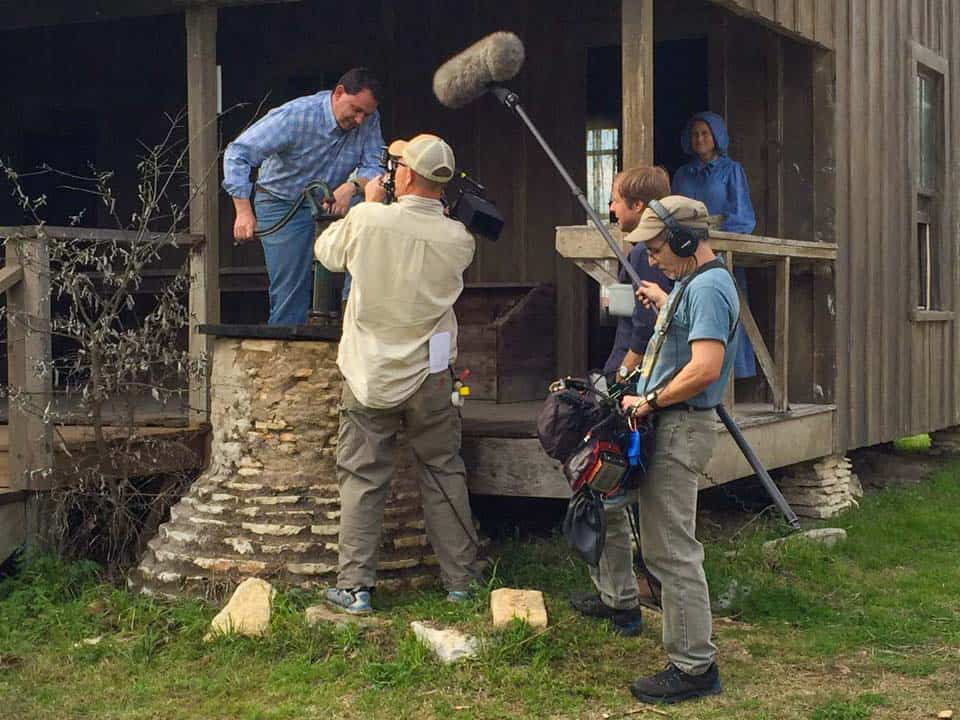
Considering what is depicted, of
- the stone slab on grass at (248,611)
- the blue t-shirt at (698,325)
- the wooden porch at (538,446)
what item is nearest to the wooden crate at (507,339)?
the wooden porch at (538,446)

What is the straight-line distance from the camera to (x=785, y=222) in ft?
31.3

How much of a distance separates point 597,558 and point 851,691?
113 centimetres

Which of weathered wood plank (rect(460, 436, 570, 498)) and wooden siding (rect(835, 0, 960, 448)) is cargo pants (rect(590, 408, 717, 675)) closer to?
weathered wood plank (rect(460, 436, 570, 498))

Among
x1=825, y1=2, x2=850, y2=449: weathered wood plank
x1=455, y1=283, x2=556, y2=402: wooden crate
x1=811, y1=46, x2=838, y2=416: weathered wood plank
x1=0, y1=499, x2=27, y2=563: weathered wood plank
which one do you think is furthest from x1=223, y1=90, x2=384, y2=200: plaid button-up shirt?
x1=825, y1=2, x2=850, y2=449: weathered wood plank

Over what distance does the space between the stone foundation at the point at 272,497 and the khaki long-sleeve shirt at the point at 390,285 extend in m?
0.64

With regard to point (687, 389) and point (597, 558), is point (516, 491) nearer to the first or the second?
point (597, 558)

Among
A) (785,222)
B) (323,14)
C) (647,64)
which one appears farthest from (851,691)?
(323,14)

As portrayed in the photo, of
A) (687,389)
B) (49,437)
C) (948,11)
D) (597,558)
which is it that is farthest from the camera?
(948,11)

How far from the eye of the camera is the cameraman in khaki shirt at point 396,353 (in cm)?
599

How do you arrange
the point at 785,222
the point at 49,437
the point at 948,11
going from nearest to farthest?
1. the point at 49,437
2. the point at 785,222
3. the point at 948,11

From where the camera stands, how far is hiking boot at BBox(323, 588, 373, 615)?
594 centimetres

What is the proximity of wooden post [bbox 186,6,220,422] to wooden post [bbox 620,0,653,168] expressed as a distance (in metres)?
2.17

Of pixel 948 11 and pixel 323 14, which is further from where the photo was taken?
pixel 948 11

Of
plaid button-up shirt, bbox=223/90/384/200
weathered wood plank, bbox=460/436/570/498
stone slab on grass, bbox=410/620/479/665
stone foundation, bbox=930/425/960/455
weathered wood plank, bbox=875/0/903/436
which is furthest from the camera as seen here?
stone foundation, bbox=930/425/960/455
